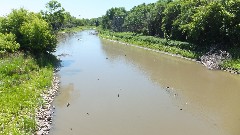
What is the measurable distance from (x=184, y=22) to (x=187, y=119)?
42058 millimetres

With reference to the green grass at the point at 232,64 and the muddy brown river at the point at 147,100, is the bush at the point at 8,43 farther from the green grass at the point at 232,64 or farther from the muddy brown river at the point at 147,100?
the green grass at the point at 232,64

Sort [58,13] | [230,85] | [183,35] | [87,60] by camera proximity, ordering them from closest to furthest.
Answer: [230,85], [87,60], [183,35], [58,13]

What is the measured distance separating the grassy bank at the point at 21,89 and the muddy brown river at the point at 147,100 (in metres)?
2.08

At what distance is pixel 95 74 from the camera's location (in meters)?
43.2

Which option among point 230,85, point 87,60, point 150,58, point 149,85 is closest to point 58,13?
point 87,60

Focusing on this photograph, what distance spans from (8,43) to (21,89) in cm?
1408

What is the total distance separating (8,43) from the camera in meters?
40.6

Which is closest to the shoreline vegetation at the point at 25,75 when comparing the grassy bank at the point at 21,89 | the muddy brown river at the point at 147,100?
the grassy bank at the point at 21,89

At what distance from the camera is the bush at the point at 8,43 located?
3956 cm

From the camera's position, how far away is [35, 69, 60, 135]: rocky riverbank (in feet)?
74.4

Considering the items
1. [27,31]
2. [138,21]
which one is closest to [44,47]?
[27,31]

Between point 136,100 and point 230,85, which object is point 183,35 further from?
point 136,100

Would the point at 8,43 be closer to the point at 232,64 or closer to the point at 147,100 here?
the point at 147,100

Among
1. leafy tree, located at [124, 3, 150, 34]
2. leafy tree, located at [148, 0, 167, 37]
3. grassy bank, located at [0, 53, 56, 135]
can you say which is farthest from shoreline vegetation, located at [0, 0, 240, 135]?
leafy tree, located at [124, 3, 150, 34]
